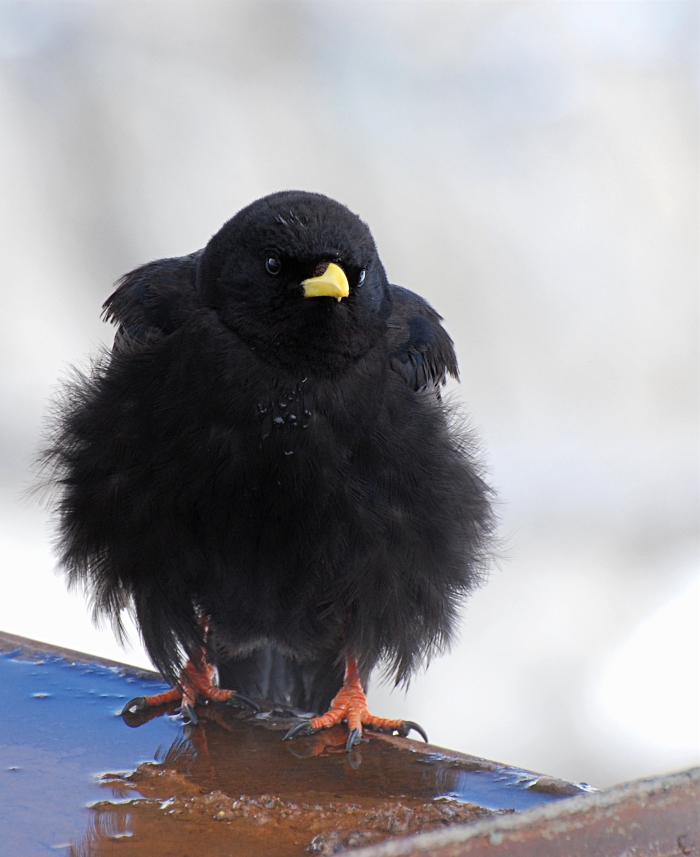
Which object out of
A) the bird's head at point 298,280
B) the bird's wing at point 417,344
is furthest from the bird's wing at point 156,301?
the bird's wing at point 417,344

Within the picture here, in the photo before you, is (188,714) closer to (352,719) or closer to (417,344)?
(352,719)

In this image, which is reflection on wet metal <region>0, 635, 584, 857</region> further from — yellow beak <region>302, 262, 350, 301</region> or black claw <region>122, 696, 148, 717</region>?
yellow beak <region>302, 262, 350, 301</region>

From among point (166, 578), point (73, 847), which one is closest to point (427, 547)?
point (166, 578)

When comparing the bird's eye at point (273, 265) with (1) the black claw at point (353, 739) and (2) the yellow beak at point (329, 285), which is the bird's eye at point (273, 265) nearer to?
(2) the yellow beak at point (329, 285)

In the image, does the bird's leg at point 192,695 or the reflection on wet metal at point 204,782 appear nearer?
the reflection on wet metal at point 204,782

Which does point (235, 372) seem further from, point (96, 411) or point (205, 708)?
point (205, 708)

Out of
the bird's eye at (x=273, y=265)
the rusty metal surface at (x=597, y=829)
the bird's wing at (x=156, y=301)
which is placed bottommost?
the rusty metal surface at (x=597, y=829)
